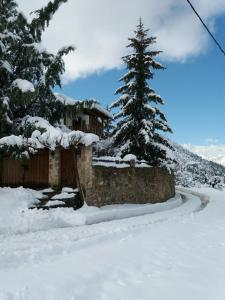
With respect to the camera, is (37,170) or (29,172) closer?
(37,170)

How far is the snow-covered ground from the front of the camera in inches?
224

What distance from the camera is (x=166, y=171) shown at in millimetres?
24250

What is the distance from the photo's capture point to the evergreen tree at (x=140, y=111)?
23.2 m

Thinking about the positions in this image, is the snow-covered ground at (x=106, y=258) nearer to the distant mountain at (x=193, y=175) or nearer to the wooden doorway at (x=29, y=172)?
the wooden doorway at (x=29, y=172)

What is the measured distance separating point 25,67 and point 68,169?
5.27 metres

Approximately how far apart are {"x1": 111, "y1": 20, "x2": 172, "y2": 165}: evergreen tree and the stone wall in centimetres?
166

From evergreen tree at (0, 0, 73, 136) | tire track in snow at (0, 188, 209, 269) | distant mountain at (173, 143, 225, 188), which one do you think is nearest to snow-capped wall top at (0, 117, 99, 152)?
evergreen tree at (0, 0, 73, 136)

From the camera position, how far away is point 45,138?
49.5ft

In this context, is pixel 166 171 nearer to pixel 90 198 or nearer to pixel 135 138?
pixel 135 138

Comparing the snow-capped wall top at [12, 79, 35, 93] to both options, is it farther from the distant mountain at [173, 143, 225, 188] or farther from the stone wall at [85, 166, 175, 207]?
the distant mountain at [173, 143, 225, 188]

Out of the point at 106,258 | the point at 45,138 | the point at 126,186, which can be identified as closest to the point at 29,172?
the point at 45,138

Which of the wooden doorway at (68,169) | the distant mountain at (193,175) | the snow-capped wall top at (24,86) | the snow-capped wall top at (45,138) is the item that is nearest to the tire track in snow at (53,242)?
the snow-capped wall top at (45,138)

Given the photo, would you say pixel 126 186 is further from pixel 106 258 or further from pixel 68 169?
pixel 106 258

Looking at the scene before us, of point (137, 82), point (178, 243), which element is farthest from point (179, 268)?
point (137, 82)
